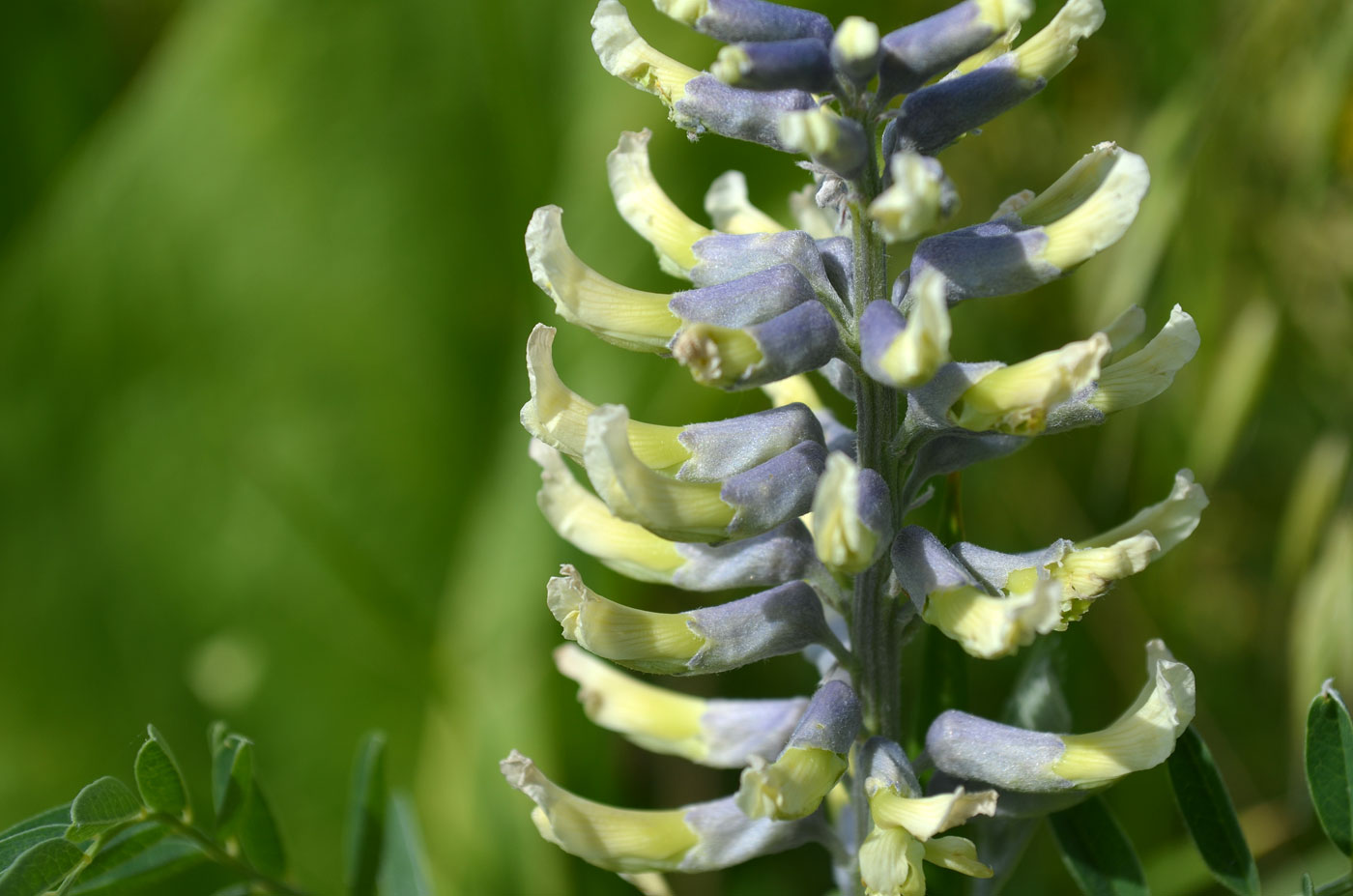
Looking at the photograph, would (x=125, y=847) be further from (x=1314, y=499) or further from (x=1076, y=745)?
(x=1314, y=499)

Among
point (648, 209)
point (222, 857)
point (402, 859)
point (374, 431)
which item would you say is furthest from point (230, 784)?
point (374, 431)

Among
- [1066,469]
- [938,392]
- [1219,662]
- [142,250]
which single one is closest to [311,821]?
[142,250]

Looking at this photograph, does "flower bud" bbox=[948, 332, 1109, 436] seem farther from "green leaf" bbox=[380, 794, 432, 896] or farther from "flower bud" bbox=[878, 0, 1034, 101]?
"green leaf" bbox=[380, 794, 432, 896]

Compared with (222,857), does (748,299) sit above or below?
above

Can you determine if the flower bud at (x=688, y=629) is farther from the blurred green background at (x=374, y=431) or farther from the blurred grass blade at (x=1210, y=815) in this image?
the blurred green background at (x=374, y=431)

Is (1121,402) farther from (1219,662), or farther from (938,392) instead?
(1219,662)

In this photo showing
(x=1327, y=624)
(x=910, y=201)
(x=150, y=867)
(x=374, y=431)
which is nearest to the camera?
(x=910, y=201)
